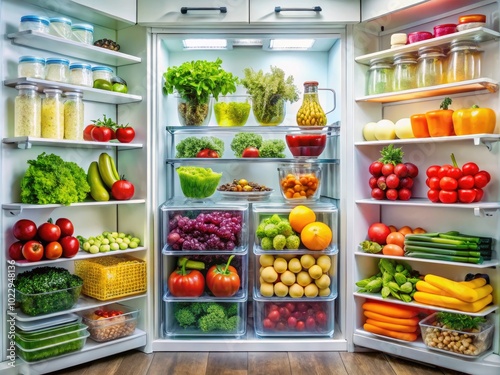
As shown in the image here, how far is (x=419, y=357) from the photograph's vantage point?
2682 mm

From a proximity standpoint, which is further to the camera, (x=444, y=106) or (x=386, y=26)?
(x=386, y=26)

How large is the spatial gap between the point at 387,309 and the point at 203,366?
3.77 ft

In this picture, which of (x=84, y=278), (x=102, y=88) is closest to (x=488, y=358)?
(x=84, y=278)

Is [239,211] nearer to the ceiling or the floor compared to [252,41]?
nearer to the floor

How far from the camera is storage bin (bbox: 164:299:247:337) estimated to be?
2963mm

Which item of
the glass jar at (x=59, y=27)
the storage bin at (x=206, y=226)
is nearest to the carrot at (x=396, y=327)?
the storage bin at (x=206, y=226)

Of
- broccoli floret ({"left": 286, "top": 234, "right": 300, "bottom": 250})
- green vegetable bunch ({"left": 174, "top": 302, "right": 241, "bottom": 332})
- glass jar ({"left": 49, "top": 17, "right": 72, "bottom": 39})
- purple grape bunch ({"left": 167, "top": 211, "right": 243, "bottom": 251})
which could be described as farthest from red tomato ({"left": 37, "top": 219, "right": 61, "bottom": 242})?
broccoli floret ({"left": 286, "top": 234, "right": 300, "bottom": 250})

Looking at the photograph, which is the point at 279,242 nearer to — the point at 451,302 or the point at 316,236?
the point at 316,236

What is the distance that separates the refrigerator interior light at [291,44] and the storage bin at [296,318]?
1.72m

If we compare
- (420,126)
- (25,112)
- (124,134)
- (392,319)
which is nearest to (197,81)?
(124,134)

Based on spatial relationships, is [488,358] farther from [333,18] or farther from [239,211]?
[333,18]

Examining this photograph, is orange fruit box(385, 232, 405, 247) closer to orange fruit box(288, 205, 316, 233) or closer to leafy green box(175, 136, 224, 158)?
orange fruit box(288, 205, 316, 233)

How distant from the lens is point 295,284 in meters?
2.97

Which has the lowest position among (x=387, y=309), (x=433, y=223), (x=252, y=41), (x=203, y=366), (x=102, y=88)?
(x=203, y=366)
